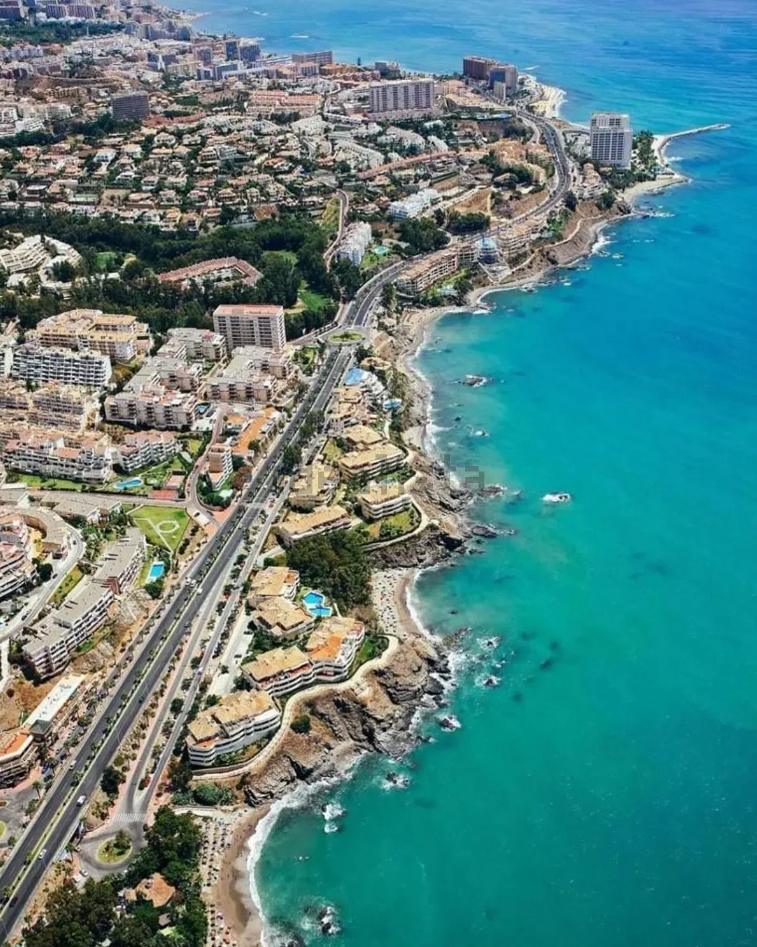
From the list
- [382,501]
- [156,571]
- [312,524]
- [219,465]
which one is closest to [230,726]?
[156,571]

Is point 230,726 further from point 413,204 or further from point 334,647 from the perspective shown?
point 413,204

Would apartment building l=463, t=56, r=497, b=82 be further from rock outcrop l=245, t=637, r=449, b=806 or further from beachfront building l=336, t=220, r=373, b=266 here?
rock outcrop l=245, t=637, r=449, b=806

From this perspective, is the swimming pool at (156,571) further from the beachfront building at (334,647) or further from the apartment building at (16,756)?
the apartment building at (16,756)

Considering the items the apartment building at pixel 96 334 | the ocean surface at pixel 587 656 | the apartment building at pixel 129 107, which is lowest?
the ocean surface at pixel 587 656

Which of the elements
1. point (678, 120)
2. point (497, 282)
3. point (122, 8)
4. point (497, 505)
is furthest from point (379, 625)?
point (122, 8)

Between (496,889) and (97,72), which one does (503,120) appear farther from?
(496,889)

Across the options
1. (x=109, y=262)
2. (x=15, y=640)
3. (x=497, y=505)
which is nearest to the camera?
(x=15, y=640)

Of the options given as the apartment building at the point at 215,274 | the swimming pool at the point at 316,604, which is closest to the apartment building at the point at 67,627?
the swimming pool at the point at 316,604
